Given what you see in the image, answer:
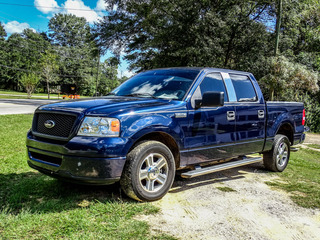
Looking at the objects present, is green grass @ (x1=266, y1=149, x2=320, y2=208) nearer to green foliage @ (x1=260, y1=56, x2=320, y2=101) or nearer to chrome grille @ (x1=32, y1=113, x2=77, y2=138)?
chrome grille @ (x1=32, y1=113, x2=77, y2=138)

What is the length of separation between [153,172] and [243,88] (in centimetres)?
259

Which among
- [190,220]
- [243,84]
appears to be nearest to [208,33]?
[243,84]

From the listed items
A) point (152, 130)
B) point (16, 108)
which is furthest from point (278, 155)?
point (16, 108)

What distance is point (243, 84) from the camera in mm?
5457

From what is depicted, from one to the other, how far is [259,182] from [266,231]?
2135mm

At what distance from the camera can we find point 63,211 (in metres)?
3.42

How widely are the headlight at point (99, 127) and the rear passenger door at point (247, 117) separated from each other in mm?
2354

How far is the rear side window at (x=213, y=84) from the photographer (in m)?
4.64

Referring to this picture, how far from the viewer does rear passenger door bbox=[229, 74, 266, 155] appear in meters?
5.00

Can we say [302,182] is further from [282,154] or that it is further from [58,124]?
[58,124]

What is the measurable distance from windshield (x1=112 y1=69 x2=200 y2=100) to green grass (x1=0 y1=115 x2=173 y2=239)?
158cm

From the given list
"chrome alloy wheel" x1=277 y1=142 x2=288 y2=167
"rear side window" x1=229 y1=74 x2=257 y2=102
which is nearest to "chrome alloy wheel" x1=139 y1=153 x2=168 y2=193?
"rear side window" x1=229 y1=74 x2=257 y2=102

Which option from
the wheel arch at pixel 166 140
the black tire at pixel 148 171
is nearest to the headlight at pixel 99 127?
the black tire at pixel 148 171

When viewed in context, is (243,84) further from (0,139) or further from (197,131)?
(0,139)
